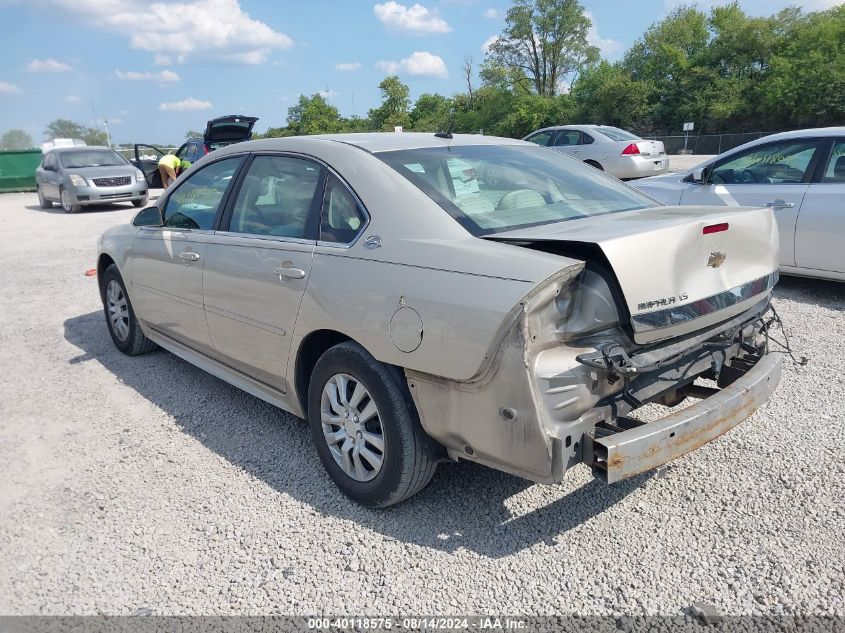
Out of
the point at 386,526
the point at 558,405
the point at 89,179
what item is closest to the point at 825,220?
the point at 558,405

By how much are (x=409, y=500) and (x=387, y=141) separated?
73.8 inches

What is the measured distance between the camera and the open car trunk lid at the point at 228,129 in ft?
51.1

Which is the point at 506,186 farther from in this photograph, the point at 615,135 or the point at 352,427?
the point at 615,135

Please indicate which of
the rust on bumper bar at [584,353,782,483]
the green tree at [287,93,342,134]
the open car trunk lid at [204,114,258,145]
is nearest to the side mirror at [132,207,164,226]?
the rust on bumper bar at [584,353,782,483]

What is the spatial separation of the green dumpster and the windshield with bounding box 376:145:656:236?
2857 centimetres

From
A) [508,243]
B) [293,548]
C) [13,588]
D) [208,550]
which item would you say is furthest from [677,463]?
[13,588]

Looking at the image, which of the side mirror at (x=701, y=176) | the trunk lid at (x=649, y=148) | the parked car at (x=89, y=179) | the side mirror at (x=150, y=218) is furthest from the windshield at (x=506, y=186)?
the parked car at (x=89, y=179)

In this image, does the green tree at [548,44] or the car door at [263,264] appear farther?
the green tree at [548,44]

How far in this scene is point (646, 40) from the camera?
4981 centimetres

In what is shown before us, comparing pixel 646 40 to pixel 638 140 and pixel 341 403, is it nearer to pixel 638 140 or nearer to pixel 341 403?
pixel 638 140

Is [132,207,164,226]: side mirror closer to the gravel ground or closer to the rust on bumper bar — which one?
the gravel ground

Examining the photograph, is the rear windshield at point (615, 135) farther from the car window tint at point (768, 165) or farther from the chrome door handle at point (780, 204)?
the chrome door handle at point (780, 204)

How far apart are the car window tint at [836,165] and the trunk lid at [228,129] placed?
13005 millimetres

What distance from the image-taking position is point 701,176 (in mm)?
6844
